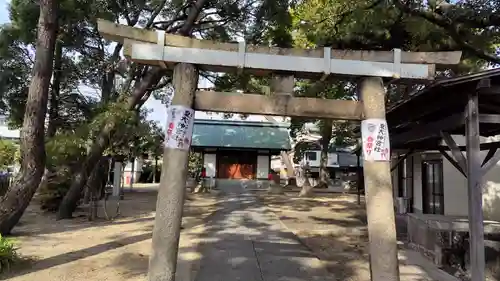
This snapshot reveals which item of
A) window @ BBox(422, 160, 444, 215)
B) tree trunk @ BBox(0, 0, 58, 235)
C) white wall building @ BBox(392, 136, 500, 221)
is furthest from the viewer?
window @ BBox(422, 160, 444, 215)

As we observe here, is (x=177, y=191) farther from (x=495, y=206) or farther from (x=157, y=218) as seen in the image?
(x=495, y=206)

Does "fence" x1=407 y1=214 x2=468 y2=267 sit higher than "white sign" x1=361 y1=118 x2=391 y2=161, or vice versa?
"white sign" x1=361 y1=118 x2=391 y2=161

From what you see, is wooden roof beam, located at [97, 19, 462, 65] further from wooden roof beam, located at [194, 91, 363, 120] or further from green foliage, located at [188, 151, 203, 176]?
green foliage, located at [188, 151, 203, 176]

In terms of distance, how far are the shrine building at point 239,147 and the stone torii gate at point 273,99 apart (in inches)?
933

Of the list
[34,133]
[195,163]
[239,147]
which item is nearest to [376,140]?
[34,133]

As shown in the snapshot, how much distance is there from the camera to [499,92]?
616 cm

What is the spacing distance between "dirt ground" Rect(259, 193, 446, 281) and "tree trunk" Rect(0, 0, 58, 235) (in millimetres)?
6114

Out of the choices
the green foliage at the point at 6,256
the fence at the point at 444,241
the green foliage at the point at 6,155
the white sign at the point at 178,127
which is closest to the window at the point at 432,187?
the fence at the point at 444,241

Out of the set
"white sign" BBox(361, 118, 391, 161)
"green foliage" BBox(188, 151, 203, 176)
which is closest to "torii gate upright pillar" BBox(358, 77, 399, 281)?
"white sign" BBox(361, 118, 391, 161)

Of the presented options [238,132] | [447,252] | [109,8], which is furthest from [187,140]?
[238,132]

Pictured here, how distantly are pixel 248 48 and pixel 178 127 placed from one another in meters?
1.33

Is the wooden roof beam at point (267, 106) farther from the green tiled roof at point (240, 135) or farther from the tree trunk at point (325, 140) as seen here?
the green tiled roof at point (240, 135)

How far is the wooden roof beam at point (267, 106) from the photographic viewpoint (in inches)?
204

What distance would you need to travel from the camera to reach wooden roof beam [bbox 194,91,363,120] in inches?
204
